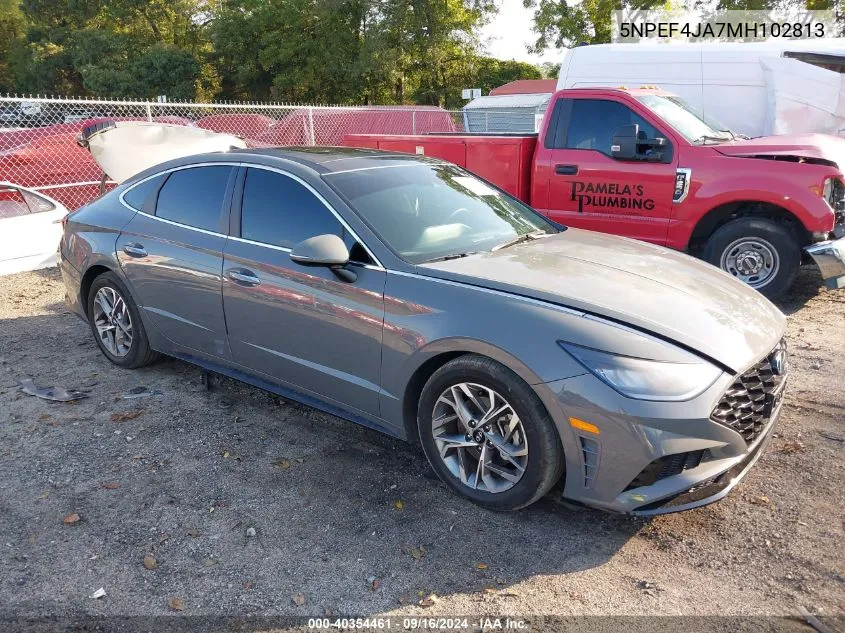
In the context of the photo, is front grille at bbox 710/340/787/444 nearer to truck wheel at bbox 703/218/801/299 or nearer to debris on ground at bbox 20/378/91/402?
truck wheel at bbox 703/218/801/299

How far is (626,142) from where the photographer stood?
6.56m

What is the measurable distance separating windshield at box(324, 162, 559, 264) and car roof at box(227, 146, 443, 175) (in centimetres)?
7

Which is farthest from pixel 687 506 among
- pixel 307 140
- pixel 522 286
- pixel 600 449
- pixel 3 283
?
pixel 307 140

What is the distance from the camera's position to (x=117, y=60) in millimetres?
39219

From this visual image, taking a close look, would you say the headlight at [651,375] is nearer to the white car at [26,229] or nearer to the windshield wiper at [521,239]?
the windshield wiper at [521,239]

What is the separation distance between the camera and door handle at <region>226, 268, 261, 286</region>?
394cm

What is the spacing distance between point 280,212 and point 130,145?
17.4 feet

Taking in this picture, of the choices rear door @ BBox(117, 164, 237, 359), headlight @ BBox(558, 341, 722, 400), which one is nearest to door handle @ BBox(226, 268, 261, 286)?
rear door @ BBox(117, 164, 237, 359)

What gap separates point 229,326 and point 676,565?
2761 mm

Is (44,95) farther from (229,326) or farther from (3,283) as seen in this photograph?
(229,326)

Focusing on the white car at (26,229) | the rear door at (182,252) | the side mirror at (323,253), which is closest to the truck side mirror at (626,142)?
the rear door at (182,252)

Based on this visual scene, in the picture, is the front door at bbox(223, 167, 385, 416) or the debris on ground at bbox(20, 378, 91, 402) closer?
the front door at bbox(223, 167, 385, 416)

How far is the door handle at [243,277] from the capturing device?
12.9ft

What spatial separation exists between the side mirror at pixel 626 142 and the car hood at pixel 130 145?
415cm
